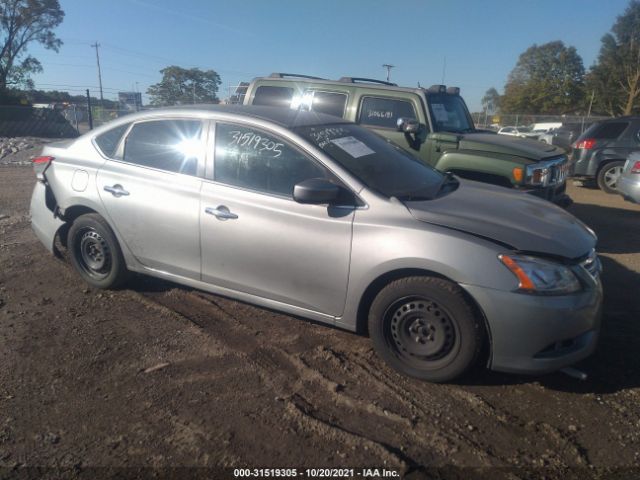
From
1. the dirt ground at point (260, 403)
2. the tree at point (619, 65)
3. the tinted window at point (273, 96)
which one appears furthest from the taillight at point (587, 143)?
the tree at point (619, 65)

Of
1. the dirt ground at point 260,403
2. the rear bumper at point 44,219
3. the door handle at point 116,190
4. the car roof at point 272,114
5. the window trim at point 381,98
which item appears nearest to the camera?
the dirt ground at point 260,403

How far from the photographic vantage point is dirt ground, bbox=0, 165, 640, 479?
2.54m

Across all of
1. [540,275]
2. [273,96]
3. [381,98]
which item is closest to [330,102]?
[381,98]

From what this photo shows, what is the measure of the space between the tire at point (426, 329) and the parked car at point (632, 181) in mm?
6273

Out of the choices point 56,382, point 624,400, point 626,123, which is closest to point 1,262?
point 56,382

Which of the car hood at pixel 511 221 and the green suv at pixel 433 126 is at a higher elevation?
the green suv at pixel 433 126

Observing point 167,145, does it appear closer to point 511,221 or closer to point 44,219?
point 44,219

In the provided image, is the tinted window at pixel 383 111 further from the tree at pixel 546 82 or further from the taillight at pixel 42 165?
the tree at pixel 546 82

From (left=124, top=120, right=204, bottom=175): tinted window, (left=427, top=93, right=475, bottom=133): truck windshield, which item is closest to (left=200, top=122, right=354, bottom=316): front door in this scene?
(left=124, top=120, right=204, bottom=175): tinted window

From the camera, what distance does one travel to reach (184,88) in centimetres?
1695

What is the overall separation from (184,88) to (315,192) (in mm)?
15233

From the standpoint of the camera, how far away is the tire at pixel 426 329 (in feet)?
9.91

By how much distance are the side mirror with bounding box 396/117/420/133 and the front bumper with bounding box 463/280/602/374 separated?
384 cm

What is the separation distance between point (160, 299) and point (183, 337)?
0.80m
